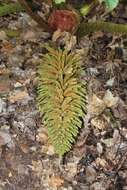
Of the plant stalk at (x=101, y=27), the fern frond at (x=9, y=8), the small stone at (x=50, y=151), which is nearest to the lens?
the small stone at (x=50, y=151)

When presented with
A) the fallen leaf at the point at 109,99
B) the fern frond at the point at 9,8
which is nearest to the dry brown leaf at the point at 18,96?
the fallen leaf at the point at 109,99

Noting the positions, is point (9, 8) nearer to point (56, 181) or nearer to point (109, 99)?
point (109, 99)

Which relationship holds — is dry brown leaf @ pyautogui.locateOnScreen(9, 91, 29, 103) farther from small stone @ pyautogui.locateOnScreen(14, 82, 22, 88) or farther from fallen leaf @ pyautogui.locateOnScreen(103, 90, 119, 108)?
fallen leaf @ pyautogui.locateOnScreen(103, 90, 119, 108)

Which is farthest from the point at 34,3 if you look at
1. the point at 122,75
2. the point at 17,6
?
the point at 122,75

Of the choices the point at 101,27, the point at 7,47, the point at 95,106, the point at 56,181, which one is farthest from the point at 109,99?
the point at 7,47

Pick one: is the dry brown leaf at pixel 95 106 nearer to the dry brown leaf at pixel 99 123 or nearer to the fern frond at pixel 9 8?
the dry brown leaf at pixel 99 123

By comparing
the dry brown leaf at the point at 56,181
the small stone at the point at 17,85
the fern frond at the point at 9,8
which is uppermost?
the fern frond at the point at 9,8

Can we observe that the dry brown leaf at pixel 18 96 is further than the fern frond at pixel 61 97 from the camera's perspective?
Yes

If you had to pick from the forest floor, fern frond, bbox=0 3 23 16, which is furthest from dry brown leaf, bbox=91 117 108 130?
fern frond, bbox=0 3 23 16
